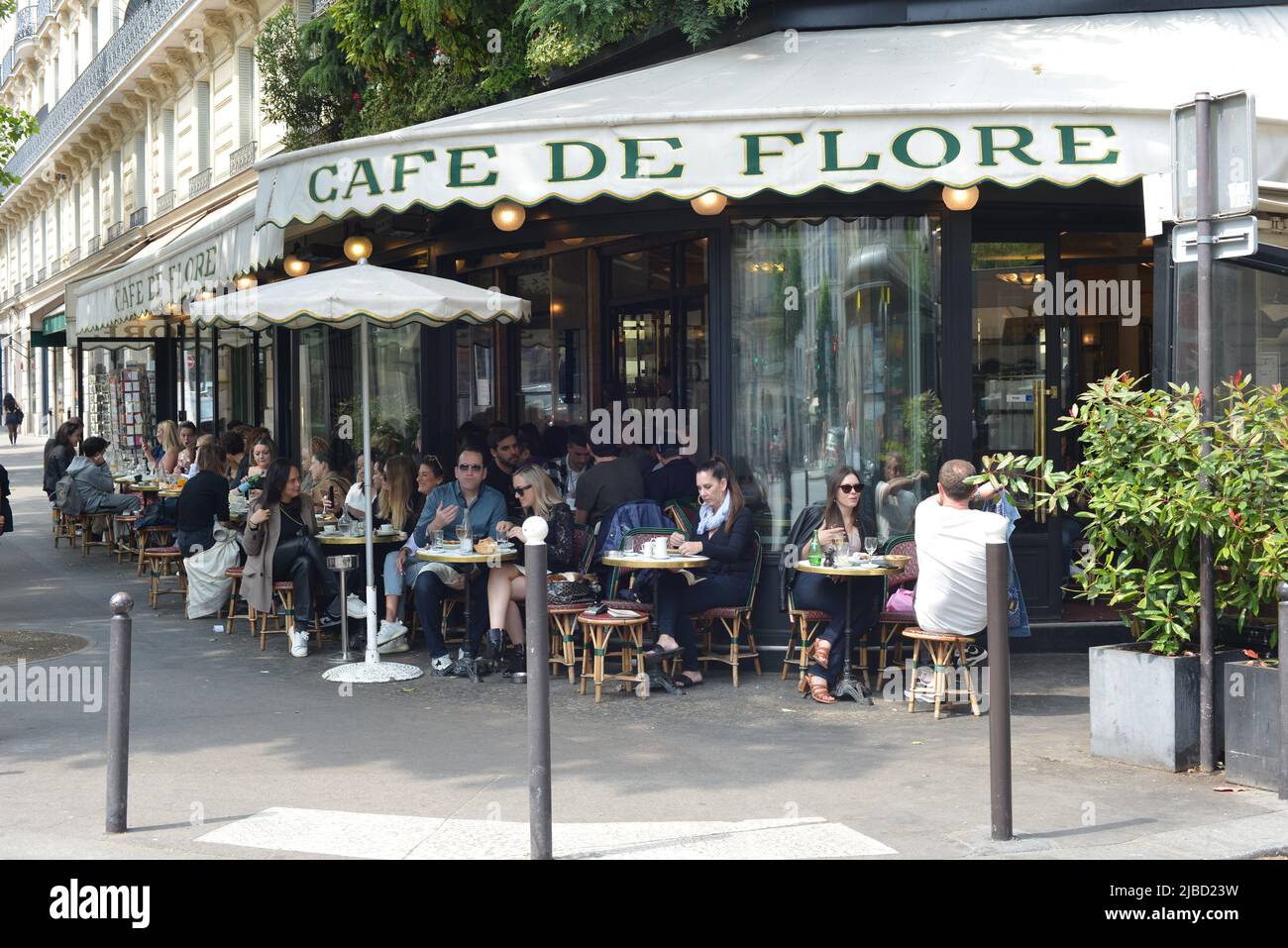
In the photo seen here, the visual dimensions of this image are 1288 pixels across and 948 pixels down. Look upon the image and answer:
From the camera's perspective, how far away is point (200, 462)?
38.3 feet

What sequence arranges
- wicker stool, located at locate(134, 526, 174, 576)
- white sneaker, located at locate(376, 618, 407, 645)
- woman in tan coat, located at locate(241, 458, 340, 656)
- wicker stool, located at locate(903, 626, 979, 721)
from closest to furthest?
wicker stool, located at locate(903, 626, 979, 721)
white sneaker, located at locate(376, 618, 407, 645)
woman in tan coat, located at locate(241, 458, 340, 656)
wicker stool, located at locate(134, 526, 174, 576)

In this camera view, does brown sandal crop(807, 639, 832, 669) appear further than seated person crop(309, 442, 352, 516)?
No

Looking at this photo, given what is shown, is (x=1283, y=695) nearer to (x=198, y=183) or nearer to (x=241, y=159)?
(x=241, y=159)

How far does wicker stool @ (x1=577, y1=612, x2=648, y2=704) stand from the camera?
26.2 ft

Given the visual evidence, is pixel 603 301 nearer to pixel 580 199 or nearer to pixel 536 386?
pixel 536 386

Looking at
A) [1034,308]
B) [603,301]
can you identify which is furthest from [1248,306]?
[603,301]

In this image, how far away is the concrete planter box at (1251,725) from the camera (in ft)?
19.1

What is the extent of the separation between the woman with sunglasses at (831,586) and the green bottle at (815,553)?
4 centimetres

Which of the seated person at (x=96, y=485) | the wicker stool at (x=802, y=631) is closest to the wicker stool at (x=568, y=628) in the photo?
the wicker stool at (x=802, y=631)

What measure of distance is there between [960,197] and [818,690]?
10.6 feet

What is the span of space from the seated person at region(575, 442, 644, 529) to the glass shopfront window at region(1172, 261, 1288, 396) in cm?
384

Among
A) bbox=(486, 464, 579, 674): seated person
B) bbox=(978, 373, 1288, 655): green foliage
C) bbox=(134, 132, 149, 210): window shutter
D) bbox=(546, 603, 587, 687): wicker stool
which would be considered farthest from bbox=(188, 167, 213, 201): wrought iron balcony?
bbox=(978, 373, 1288, 655): green foliage

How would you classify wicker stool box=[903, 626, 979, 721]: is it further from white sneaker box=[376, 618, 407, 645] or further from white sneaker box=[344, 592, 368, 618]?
white sneaker box=[344, 592, 368, 618]

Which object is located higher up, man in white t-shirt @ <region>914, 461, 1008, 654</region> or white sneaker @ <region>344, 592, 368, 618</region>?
man in white t-shirt @ <region>914, 461, 1008, 654</region>
